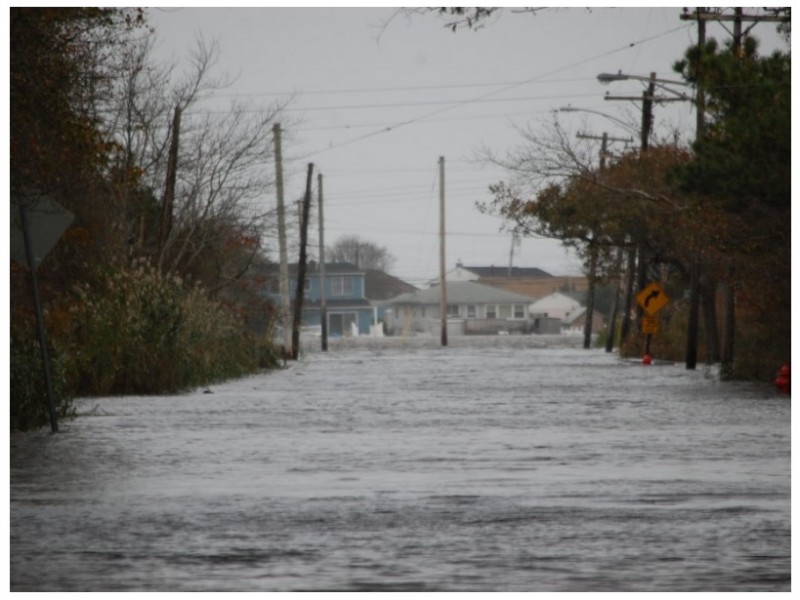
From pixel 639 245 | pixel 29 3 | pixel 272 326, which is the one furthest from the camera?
pixel 639 245

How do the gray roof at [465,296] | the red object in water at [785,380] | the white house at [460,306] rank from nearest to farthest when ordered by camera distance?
the red object in water at [785,380], the white house at [460,306], the gray roof at [465,296]

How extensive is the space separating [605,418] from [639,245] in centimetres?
3192

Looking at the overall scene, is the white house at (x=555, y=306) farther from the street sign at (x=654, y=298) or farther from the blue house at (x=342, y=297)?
the street sign at (x=654, y=298)

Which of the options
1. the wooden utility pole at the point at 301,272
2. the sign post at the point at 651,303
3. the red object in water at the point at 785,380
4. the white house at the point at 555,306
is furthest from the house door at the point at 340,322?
the red object in water at the point at 785,380

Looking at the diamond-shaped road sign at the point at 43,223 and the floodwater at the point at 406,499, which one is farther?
the diamond-shaped road sign at the point at 43,223

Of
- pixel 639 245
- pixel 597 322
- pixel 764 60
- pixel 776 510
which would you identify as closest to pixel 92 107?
pixel 764 60

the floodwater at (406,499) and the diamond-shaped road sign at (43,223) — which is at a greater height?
the diamond-shaped road sign at (43,223)

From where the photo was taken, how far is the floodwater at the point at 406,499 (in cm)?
1031

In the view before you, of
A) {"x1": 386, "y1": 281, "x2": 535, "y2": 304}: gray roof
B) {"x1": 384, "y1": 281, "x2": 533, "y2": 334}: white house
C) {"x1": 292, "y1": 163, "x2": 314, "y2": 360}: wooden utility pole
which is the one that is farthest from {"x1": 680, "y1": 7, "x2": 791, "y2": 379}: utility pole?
{"x1": 386, "y1": 281, "x2": 535, "y2": 304}: gray roof

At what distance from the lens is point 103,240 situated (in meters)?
39.5

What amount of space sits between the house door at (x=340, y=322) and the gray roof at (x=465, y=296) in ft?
41.8

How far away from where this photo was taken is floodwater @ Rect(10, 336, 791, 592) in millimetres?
10312

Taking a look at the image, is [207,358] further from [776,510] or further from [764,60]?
[776,510]

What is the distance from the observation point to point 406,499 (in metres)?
14.3
